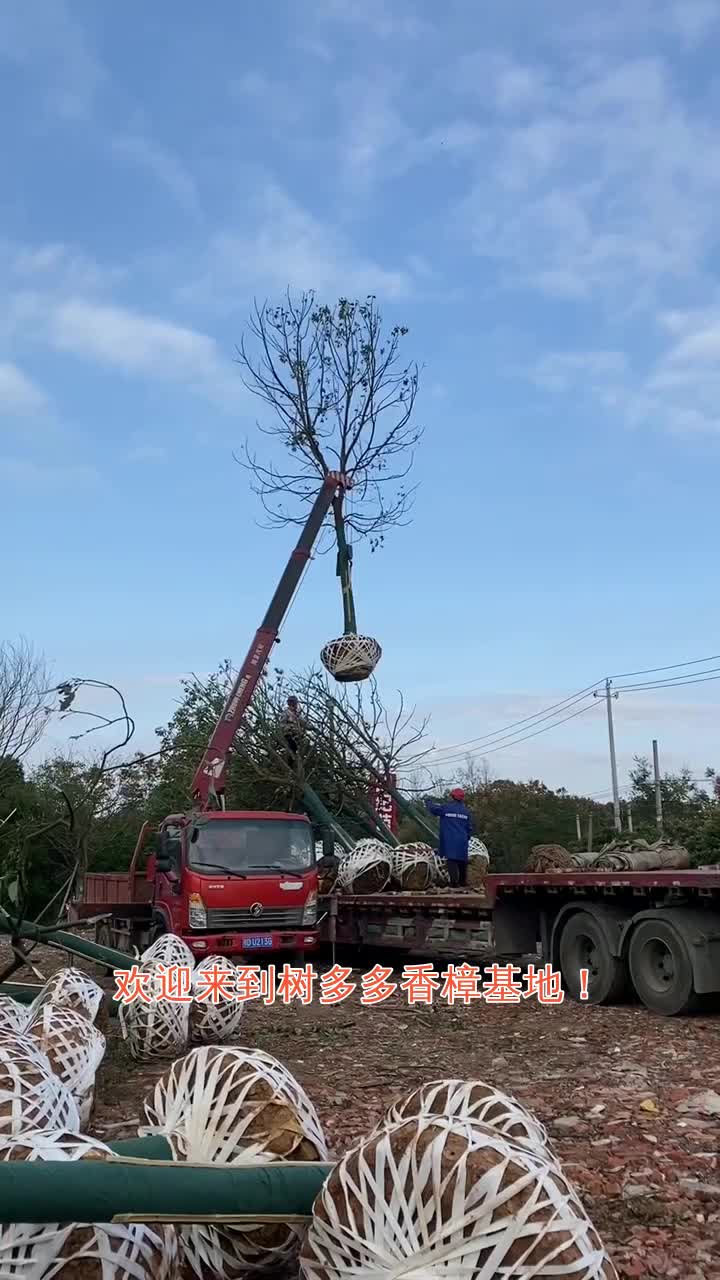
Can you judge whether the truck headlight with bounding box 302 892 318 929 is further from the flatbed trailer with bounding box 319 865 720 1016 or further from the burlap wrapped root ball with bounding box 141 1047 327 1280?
the burlap wrapped root ball with bounding box 141 1047 327 1280

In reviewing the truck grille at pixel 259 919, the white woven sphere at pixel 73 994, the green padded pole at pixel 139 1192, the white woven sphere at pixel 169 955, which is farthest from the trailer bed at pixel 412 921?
the green padded pole at pixel 139 1192

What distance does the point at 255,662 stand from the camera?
16531 mm

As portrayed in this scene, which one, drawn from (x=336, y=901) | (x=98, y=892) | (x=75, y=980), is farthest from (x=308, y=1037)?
(x=98, y=892)

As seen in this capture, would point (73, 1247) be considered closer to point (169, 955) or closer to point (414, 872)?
point (169, 955)

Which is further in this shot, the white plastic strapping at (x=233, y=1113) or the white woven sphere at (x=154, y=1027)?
the white woven sphere at (x=154, y=1027)

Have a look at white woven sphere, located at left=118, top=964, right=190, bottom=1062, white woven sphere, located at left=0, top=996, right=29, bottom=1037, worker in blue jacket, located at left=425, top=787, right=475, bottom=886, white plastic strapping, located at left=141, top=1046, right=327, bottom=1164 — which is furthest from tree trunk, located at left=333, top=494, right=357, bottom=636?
white plastic strapping, located at left=141, top=1046, right=327, bottom=1164

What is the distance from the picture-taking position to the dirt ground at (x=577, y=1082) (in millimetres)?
4414

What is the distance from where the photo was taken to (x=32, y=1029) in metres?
5.42

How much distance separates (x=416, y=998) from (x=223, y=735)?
19.6 ft

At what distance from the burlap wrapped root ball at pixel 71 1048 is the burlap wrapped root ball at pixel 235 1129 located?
143 centimetres

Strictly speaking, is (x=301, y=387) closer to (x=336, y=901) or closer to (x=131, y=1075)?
(x=336, y=901)

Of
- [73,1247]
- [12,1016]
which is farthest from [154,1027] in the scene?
[73,1247]

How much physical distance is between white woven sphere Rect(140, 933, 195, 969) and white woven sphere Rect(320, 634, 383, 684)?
6.51m

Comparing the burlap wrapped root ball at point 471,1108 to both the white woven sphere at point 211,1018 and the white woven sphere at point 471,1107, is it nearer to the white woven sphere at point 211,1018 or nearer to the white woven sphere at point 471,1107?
the white woven sphere at point 471,1107
